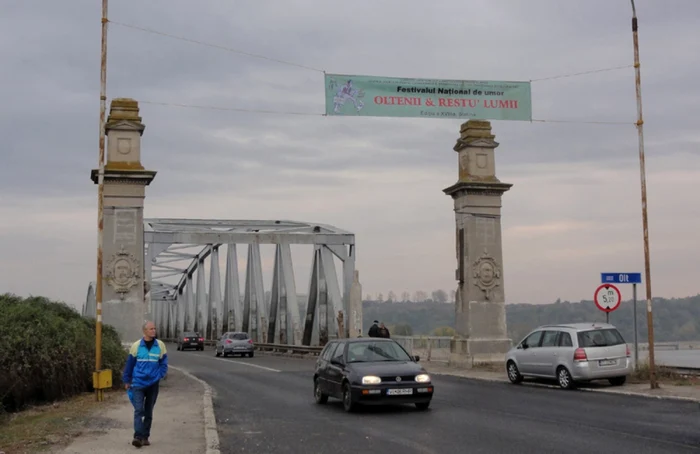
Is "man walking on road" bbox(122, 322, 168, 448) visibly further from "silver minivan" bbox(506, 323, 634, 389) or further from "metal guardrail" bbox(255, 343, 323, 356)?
"metal guardrail" bbox(255, 343, 323, 356)

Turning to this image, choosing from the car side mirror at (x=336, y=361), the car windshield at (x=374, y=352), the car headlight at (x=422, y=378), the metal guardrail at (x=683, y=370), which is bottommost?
the metal guardrail at (x=683, y=370)

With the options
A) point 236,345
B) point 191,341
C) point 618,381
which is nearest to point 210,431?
point 618,381

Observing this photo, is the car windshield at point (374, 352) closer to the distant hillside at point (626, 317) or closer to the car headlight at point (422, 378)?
the car headlight at point (422, 378)

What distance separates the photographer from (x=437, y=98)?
24.6m

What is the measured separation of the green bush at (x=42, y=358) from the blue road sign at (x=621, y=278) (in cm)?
1198

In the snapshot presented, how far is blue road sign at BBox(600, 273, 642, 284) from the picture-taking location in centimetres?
2202

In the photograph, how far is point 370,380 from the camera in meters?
15.4

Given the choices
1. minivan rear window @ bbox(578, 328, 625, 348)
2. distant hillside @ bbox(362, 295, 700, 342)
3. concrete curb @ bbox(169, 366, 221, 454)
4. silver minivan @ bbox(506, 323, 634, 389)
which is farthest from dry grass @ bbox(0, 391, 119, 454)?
distant hillside @ bbox(362, 295, 700, 342)

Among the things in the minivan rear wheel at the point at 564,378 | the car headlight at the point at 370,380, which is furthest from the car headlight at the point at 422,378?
the minivan rear wheel at the point at 564,378

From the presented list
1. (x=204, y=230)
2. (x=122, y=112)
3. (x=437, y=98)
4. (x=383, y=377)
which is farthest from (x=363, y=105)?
(x=204, y=230)

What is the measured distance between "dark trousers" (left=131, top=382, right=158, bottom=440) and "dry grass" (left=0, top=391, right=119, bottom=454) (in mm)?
1067

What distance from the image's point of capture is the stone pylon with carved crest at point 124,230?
2547 centimetres

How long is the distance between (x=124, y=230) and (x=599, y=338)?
1362 centimetres

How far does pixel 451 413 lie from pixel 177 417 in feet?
15.1
